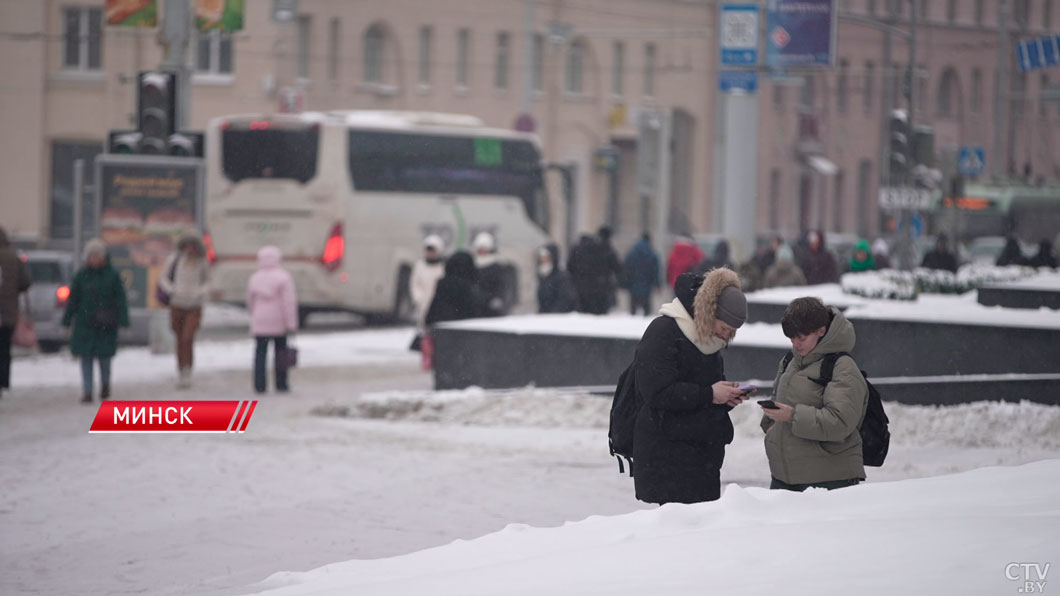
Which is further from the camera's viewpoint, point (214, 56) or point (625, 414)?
point (214, 56)

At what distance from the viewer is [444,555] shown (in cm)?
725

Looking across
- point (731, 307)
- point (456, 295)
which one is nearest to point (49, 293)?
point (456, 295)

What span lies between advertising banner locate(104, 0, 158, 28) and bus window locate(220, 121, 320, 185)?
304 inches

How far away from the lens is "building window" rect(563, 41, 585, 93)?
55906 millimetres

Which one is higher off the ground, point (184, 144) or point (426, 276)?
point (184, 144)

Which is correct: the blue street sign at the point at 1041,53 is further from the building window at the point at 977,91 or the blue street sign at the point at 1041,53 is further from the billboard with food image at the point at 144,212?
the building window at the point at 977,91

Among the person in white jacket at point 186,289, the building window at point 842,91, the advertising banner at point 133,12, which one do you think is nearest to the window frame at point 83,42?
the advertising banner at point 133,12

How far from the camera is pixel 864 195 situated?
230 ft

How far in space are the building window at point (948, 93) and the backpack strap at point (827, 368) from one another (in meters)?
66.8

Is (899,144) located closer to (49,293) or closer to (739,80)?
(739,80)

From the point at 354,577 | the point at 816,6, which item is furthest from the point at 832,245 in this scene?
the point at 354,577

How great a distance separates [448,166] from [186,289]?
1415 centimetres

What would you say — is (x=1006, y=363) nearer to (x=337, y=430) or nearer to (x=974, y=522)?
(x=337, y=430)

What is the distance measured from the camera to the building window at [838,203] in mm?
68062
